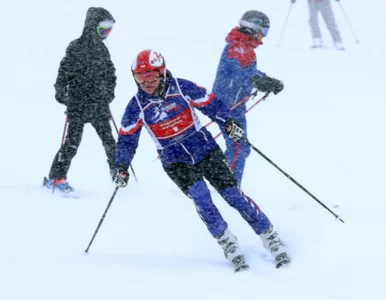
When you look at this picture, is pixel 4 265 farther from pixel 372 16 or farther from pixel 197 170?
pixel 372 16

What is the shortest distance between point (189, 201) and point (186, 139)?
192 centimetres

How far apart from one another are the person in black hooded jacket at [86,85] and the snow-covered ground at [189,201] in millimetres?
573

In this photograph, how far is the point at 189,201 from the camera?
6.66 m

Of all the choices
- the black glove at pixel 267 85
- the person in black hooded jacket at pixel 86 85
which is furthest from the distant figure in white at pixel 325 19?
the person in black hooded jacket at pixel 86 85

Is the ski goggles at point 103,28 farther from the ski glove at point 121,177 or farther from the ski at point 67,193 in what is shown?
the ski glove at point 121,177

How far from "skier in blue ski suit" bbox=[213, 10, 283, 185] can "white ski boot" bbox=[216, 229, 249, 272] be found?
66.1 inches

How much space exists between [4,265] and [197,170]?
5.92ft

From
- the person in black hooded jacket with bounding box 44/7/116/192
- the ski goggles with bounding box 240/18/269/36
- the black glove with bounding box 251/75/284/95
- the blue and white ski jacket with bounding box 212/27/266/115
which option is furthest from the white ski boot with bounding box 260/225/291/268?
the person in black hooded jacket with bounding box 44/7/116/192

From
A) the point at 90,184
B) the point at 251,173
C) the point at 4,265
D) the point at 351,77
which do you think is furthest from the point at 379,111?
the point at 4,265

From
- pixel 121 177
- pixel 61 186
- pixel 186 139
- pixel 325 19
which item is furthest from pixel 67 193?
pixel 325 19

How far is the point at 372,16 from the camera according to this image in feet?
63.9

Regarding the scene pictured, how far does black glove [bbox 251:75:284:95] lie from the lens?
614cm

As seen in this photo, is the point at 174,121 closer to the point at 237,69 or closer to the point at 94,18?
the point at 237,69

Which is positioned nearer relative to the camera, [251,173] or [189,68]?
[251,173]
